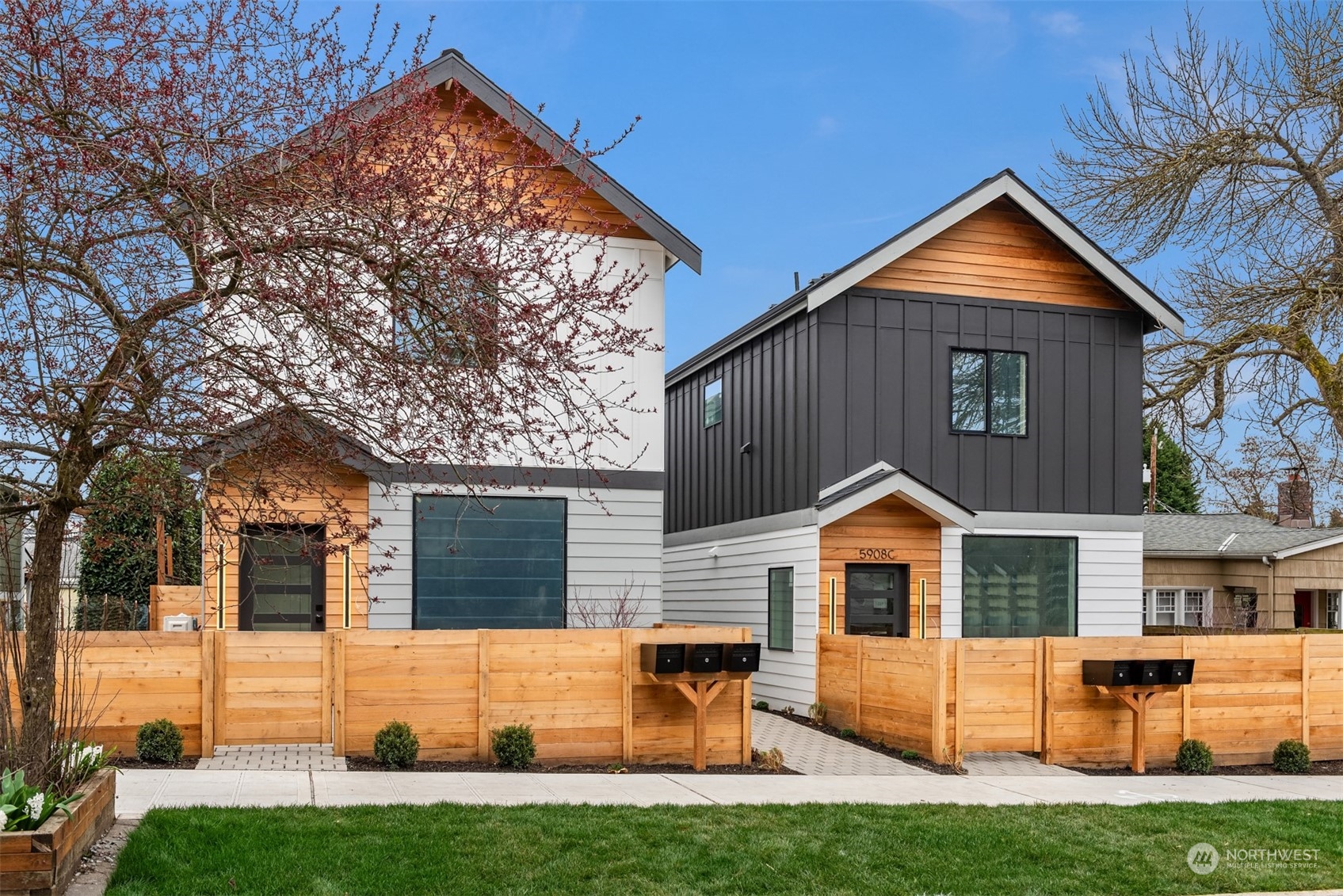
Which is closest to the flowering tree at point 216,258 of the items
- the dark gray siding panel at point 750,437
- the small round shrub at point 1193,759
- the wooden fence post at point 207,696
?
the wooden fence post at point 207,696

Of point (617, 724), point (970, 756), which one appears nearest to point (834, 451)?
point (970, 756)

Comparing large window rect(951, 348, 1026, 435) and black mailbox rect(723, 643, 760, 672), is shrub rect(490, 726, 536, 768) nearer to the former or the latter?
black mailbox rect(723, 643, 760, 672)

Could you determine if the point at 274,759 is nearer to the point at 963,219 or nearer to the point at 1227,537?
the point at 963,219

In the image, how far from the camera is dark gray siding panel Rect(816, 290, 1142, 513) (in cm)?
1758

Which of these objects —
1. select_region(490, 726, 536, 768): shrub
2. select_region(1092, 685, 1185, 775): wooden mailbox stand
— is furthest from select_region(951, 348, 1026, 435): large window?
select_region(490, 726, 536, 768): shrub

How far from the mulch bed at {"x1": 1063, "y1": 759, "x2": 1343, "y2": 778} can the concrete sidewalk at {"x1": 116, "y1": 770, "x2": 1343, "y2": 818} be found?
20.4 inches

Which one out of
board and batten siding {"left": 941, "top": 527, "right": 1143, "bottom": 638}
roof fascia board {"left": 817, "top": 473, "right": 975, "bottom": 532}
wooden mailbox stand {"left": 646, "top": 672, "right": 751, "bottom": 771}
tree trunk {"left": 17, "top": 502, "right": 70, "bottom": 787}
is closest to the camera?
tree trunk {"left": 17, "top": 502, "right": 70, "bottom": 787}

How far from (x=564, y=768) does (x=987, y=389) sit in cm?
922

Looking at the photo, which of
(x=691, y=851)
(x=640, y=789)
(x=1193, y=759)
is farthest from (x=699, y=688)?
(x=1193, y=759)

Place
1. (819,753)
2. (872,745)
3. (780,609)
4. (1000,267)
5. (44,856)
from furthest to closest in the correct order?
(1000,267) < (780,609) < (872,745) < (819,753) < (44,856)

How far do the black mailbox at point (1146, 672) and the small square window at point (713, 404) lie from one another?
31.0ft

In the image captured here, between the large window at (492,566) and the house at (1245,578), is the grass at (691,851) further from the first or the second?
the house at (1245,578)

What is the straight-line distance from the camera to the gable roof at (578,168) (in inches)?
560

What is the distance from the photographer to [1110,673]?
1373 centimetres
